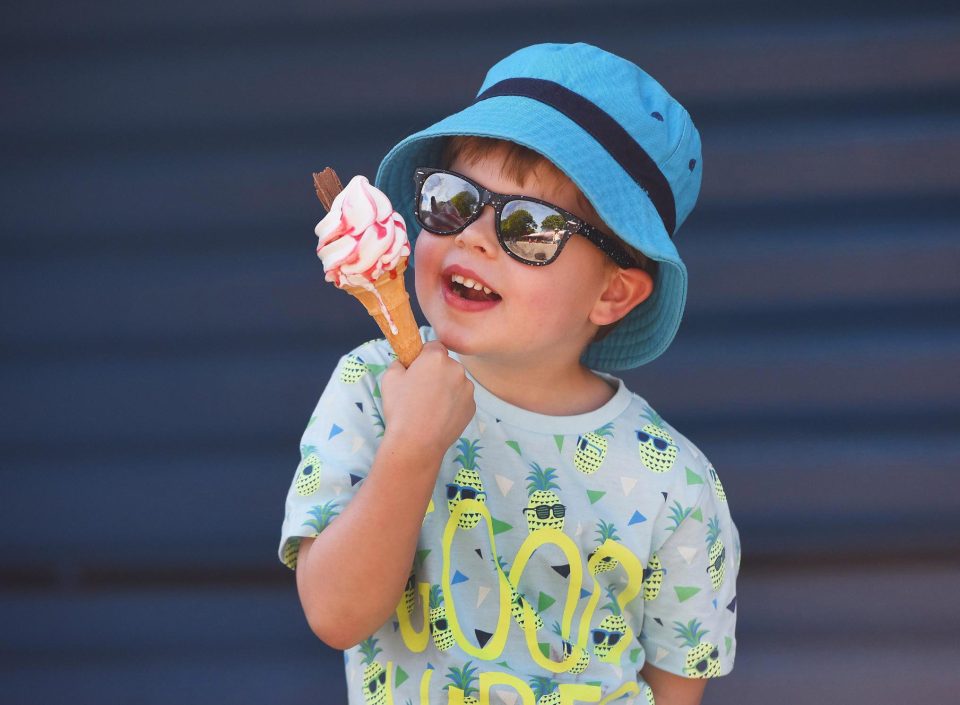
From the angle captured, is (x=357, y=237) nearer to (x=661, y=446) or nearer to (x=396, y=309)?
(x=396, y=309)

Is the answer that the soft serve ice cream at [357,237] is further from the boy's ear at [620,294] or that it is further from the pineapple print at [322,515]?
the boy's ear at [620,294]

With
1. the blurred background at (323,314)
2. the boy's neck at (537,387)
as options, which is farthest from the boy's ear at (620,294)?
the blurred background at (323,314)

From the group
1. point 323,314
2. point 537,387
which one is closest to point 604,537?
point 537,387

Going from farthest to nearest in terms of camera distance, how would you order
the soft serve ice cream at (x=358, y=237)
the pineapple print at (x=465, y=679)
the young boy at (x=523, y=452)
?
the pineapple print at (x=465, y=679)
the young boy at (x=523, y=452)
the soft serve ice cream at (x=358, y=237)

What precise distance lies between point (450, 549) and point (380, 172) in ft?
2.17

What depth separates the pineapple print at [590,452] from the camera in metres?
1.71

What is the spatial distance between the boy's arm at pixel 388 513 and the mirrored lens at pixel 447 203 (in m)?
0.20

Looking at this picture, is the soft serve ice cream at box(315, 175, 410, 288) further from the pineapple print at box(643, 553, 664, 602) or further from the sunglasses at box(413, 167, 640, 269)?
the pineapple print at box(643, 553, 664, 602)

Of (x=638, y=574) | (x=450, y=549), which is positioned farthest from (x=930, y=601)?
(x=450, y=549)

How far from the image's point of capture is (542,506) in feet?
5.50

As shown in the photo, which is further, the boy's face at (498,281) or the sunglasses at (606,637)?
the sunglasses at (606,637)

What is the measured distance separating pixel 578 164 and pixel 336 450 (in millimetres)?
564

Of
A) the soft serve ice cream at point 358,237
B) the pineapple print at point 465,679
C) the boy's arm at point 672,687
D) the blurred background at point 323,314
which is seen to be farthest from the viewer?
the blurred background at point 323,314

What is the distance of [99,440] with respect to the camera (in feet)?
8.98
